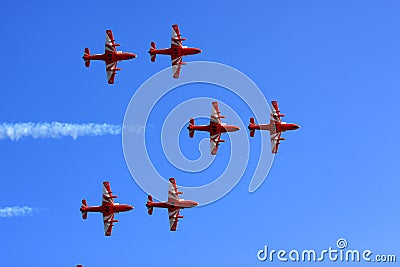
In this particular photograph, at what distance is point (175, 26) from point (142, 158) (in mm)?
26598

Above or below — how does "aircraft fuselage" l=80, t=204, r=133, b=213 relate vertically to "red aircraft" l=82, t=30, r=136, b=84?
below

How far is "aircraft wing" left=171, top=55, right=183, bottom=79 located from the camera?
13412 cm

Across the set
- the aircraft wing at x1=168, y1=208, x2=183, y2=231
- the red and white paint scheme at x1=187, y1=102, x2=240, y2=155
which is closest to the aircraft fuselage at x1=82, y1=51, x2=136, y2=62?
the red and white paint scheme at x1=187, y1=102, x2=240, y2=155

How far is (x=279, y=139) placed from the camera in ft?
444

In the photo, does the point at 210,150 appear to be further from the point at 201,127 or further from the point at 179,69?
the point at 179,69

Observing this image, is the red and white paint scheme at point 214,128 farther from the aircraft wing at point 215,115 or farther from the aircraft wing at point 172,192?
the aircraft wing at point 172,192

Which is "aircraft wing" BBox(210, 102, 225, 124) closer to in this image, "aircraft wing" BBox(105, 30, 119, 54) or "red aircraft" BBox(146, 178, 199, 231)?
"red aircraft" BBox(146, 178, 199, 231)

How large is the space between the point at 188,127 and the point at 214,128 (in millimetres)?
4352

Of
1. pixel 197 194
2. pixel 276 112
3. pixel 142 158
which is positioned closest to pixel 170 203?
pixel 197 194

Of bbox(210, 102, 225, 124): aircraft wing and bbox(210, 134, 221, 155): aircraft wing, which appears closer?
bbox(210, 102, 225, 124): aircraft wing

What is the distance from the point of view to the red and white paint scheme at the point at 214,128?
5241 inches

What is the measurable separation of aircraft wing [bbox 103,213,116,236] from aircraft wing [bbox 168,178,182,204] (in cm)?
1058

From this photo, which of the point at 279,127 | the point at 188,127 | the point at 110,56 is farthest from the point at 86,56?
the point at 279,127

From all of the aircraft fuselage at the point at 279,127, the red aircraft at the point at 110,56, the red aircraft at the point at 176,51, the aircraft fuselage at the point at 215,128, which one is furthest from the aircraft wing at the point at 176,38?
the aircraft fuselage at the point at 279,127
